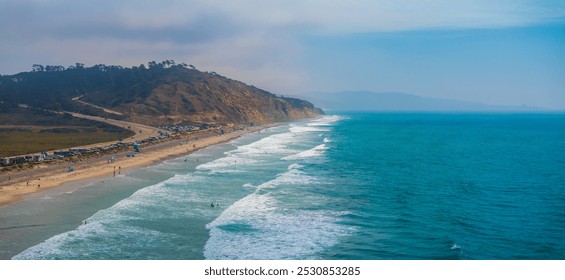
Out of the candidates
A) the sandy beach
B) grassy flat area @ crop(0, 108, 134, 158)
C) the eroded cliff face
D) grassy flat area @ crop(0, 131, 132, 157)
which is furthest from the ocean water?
the eroded cliff face

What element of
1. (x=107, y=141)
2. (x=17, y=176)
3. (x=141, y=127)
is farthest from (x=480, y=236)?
(x=141, y=127)

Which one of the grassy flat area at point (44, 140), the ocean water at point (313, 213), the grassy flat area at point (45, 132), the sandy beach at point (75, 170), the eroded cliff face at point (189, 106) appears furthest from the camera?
the eroded cliff face at point (189, 106)

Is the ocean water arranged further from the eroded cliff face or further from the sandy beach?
the eroded cliff face

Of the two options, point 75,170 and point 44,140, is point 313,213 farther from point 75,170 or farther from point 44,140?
point 44,140

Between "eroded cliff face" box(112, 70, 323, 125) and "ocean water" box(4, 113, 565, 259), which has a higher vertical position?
"eroded cliff face" box(112, 70, 323, 125)

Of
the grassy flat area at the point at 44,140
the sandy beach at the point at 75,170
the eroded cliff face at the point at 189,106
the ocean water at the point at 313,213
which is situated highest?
the eroded cliff face at the point at 189,106

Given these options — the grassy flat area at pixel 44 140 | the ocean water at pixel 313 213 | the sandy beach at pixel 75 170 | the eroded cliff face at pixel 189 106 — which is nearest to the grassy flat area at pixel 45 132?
the grassy flat area at pixel 44 140

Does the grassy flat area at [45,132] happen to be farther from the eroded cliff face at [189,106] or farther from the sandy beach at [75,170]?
the eroded cliff face at [189,106]
